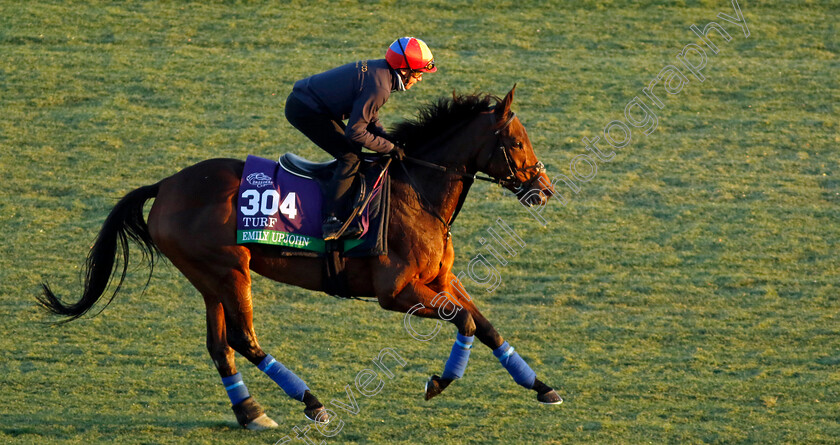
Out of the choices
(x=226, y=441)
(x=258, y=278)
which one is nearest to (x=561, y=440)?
(x=226, y=441)

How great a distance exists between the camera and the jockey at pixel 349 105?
244 inches

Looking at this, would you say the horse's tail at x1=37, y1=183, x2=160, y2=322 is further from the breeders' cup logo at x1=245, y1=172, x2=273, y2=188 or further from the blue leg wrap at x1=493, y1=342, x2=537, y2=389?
the blue leg wrap at x1=493, y1=342, x2=537, y2=389

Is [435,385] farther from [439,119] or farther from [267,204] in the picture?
[439,119]

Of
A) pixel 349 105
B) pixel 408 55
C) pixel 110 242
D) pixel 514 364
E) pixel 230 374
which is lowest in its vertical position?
pixel 514 364

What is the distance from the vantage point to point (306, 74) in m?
13.3

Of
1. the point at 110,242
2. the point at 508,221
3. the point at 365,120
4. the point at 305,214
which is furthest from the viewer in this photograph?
the point at 508,221

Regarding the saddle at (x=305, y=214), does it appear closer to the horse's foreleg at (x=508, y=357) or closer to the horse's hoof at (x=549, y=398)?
the horse's foreleg at (x=508, y=357)

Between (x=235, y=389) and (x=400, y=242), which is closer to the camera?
(x=400, y=242)

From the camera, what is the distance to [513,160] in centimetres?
636

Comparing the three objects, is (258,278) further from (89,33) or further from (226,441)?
(89,33)

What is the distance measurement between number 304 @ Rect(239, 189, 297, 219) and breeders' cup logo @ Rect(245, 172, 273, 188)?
0.05m

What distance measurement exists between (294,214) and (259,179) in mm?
328

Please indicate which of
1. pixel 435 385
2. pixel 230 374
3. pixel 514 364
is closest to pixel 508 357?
pixel 514 364

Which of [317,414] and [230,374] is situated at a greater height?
[230,374]
